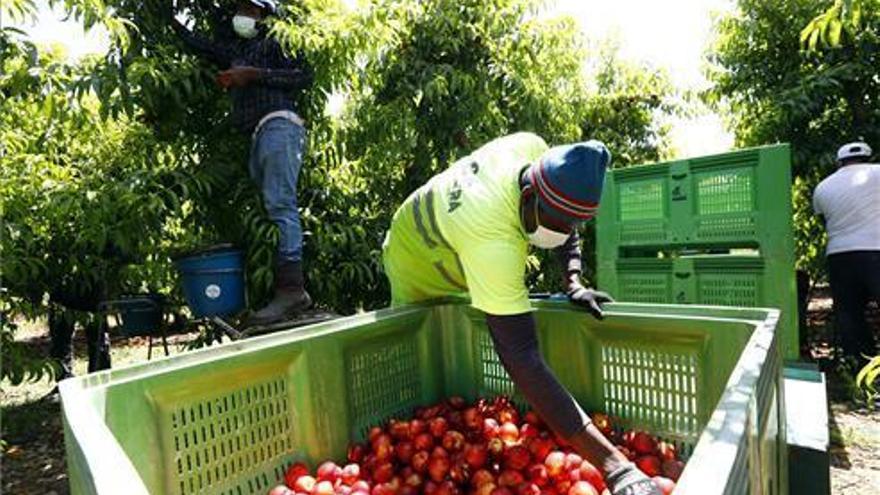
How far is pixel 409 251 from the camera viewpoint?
2.61 meters

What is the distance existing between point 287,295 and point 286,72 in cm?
117

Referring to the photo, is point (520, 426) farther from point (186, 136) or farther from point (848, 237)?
point (848, 237)

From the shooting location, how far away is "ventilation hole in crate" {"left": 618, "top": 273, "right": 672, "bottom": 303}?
3605 millimetres

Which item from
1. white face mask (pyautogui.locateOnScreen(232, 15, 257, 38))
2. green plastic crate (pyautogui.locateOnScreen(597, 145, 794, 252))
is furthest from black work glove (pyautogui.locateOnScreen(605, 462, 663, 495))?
white face mask (pyautogui.locateOnScreen(232, 15, 257, 38))

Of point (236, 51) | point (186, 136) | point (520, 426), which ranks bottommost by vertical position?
point (520, 426)

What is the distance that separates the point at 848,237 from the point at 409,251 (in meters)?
3.17

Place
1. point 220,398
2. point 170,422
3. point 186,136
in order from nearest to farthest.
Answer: point 170,422
point 220,398
point 186,136

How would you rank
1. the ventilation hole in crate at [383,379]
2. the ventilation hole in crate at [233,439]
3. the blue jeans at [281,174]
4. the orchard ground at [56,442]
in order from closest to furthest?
the ventilation hole in crate at [233,439] → the ventilation hole in crate at [383,379] → the orchard ground at [56,442] → the blue jeans at [281,174]

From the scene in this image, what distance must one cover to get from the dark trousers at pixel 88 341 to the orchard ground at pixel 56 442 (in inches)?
14.7

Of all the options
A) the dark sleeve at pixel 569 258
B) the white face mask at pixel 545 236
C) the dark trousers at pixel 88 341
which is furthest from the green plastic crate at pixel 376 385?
the dark trousers at pixel 88 341

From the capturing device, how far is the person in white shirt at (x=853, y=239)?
4.00 meters

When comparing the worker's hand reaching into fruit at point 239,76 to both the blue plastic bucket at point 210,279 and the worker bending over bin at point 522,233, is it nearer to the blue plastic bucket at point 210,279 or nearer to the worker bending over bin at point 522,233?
the blue plastic bucket at point 210,279

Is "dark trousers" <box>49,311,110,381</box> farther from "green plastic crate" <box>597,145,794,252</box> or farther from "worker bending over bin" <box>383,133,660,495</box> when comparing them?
"green plastic crate" <box>597,145,794,252</box>

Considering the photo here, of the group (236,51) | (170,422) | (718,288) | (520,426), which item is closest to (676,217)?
(718,288)
